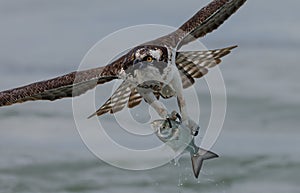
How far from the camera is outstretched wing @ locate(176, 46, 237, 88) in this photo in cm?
3184

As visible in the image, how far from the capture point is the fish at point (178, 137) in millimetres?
29453

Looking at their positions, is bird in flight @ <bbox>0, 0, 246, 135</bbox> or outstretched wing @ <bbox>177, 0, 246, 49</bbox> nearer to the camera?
bird in flight @ <bbox>0, 0, 246, 135</bbox>

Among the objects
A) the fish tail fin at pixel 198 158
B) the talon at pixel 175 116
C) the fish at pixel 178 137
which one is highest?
the talon at pixel 175 116

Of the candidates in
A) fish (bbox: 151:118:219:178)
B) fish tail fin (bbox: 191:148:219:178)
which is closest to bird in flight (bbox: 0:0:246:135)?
fish (bbox: 151:118:219:178)

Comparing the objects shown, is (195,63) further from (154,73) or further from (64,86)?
(64,86)

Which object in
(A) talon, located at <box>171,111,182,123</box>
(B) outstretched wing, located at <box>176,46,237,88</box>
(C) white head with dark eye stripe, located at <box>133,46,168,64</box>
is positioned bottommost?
(A) talon, located at <box>171,111,182,123</box>

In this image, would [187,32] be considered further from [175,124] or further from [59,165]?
[59,165]

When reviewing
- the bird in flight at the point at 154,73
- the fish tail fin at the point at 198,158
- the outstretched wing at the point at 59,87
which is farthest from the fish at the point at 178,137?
the outstretched wing at the point at 59,87

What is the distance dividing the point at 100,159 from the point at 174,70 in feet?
33.8

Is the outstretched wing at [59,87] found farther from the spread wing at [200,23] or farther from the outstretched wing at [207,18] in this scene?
the outstretched wing at [207,18]

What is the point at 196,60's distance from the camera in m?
32.0

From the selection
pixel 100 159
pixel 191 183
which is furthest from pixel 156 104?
pixel 100 159

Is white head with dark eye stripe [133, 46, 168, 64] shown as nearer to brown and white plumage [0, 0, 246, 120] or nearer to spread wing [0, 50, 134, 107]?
brown and white plumage [0, 0, 246, 120]

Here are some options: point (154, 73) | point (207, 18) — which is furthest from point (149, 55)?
point (207, 18)
